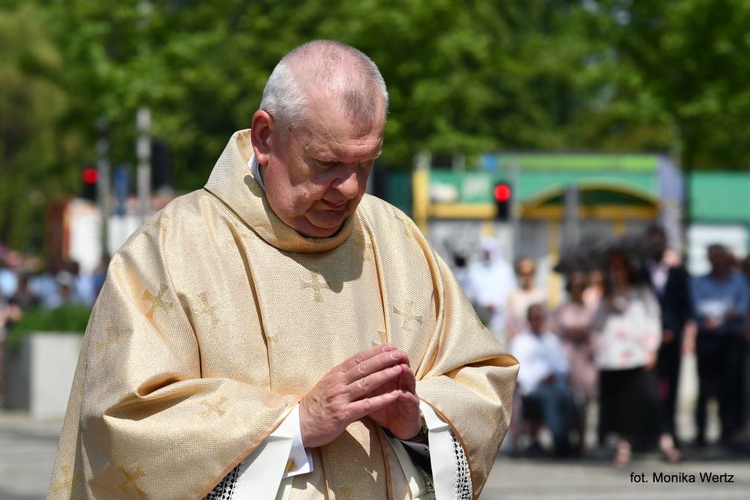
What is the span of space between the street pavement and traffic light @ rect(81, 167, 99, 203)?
775 centimetres

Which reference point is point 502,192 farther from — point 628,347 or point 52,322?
point 628,347

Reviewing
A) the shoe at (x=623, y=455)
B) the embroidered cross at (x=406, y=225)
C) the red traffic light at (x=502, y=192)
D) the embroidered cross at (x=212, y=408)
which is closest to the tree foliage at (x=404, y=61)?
the red traffic light at (x=502, y=192)

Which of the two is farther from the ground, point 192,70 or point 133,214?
point 192,70

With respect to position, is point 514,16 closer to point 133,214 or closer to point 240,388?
point 133,214

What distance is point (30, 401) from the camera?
17234 mm

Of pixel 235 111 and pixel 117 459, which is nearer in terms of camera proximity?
pixel 117 459

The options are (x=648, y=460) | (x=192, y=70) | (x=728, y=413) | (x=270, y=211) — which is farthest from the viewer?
(x=192, y=70)

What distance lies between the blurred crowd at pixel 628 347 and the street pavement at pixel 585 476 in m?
0.26

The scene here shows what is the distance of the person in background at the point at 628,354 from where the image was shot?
39.9 ft

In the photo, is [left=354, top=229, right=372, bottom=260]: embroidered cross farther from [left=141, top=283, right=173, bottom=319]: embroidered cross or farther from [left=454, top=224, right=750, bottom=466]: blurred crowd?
[left=454, top=224, right=750, bottom=466]: blurred crowd

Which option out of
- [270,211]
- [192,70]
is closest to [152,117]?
[192,70]

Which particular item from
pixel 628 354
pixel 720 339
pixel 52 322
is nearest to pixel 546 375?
pixel 628 354

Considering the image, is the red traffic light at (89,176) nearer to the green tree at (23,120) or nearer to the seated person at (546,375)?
the seated person at (546,375)

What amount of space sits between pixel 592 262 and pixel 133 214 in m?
18.1
